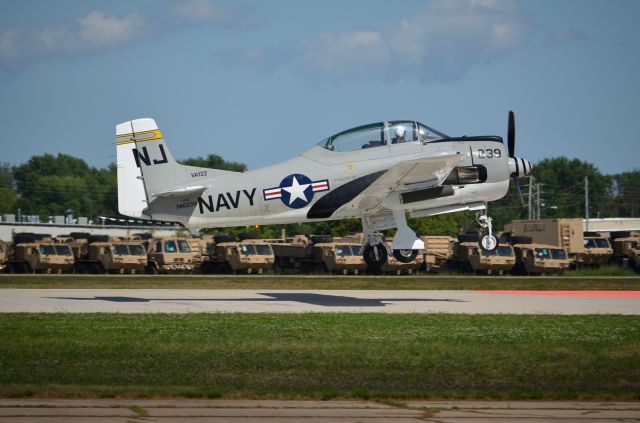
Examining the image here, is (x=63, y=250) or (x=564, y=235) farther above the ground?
(x=63, y=250)

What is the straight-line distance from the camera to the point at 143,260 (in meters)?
52.3

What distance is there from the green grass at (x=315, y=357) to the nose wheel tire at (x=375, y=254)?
493cm

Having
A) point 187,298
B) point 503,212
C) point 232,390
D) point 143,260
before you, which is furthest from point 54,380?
point 503,212

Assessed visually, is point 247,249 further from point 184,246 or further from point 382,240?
point 382,240

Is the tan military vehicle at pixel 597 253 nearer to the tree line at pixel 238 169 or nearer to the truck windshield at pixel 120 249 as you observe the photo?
the truck windshield at pixel 120 249

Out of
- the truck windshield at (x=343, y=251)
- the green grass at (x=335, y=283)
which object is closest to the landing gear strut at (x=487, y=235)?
the green grass at (x=335, y=283)

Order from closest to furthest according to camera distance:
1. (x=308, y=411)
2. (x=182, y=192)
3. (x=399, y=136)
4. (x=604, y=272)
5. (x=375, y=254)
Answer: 1. (x=308, y=411)
2. (x=399, y=136)
3. (x=182, y=192)
4. (x=375, y=254)
5. (x=604, y=272)

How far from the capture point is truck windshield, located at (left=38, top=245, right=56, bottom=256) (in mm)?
52000

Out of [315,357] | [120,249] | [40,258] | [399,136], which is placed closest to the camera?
[315,357]

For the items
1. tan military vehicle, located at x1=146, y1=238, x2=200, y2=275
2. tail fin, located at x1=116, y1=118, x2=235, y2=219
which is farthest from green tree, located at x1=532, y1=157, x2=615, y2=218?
tail fin, located at x1=116, y1=118, x2=235, y2=219

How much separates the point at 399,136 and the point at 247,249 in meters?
26.5

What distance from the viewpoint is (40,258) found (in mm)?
51625

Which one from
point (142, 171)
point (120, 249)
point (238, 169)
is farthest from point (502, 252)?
point (238, 169)

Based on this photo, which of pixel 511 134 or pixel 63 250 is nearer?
pixel 511 134
